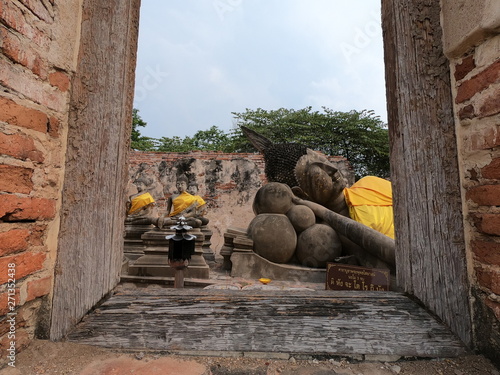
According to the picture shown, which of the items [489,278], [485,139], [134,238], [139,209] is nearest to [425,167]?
[485,139]

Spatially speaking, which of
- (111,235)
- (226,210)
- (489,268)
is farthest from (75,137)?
(226,210)

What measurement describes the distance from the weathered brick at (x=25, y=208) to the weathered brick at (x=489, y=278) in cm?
158

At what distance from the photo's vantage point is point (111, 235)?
120cm

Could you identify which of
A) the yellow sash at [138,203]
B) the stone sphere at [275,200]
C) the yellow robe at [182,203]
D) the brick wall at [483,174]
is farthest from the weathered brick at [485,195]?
the yellow sash at [138,203]

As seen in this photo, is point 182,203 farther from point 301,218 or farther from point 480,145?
point 480,145

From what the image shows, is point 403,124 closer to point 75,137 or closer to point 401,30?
point 401,30

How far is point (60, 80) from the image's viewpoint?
1105mm

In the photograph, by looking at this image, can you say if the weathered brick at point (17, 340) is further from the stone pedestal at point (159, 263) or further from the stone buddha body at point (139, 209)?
the stone buddha body at point (139, 209)

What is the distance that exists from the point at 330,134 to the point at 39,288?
12189 mm

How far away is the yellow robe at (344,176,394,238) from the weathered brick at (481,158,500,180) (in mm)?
2707

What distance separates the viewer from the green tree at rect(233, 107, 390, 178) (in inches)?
475

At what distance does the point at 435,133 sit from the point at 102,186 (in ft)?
4.61

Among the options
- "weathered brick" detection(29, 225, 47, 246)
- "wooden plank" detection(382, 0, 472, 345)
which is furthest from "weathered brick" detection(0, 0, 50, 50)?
"wooden plank" detection(382, 0, 472, 345)

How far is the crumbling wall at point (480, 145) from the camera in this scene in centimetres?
92
